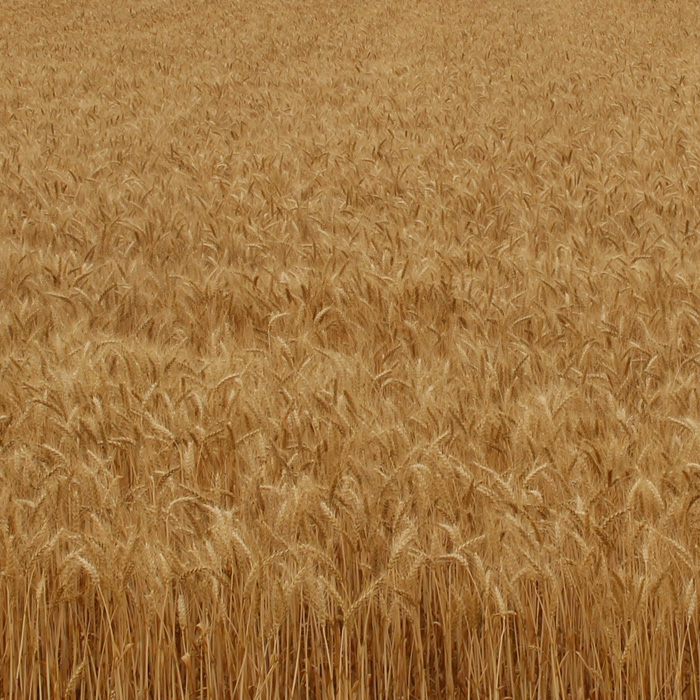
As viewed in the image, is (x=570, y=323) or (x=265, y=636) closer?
(x=265, y=636)

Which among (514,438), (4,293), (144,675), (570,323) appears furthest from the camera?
(4,293)

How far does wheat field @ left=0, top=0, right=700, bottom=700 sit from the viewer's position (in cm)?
146

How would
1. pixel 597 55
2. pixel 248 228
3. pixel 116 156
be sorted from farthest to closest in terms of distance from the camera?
1. pixel 597 55
2. pixel 116 156
3. pixel 248 228

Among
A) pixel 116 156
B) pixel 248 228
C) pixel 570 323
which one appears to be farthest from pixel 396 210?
pixel 116 156

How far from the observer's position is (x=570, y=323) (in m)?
2.75

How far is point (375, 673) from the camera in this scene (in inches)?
59.1

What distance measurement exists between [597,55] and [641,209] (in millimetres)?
6946

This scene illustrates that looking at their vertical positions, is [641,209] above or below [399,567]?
above

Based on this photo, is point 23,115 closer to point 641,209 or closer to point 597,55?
point 641,209

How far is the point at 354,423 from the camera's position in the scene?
2.05m

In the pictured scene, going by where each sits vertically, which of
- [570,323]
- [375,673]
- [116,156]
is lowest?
[375,673]

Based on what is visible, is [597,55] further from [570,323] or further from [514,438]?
[514,438]

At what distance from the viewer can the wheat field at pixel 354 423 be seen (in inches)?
57.6

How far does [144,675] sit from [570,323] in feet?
5.71
